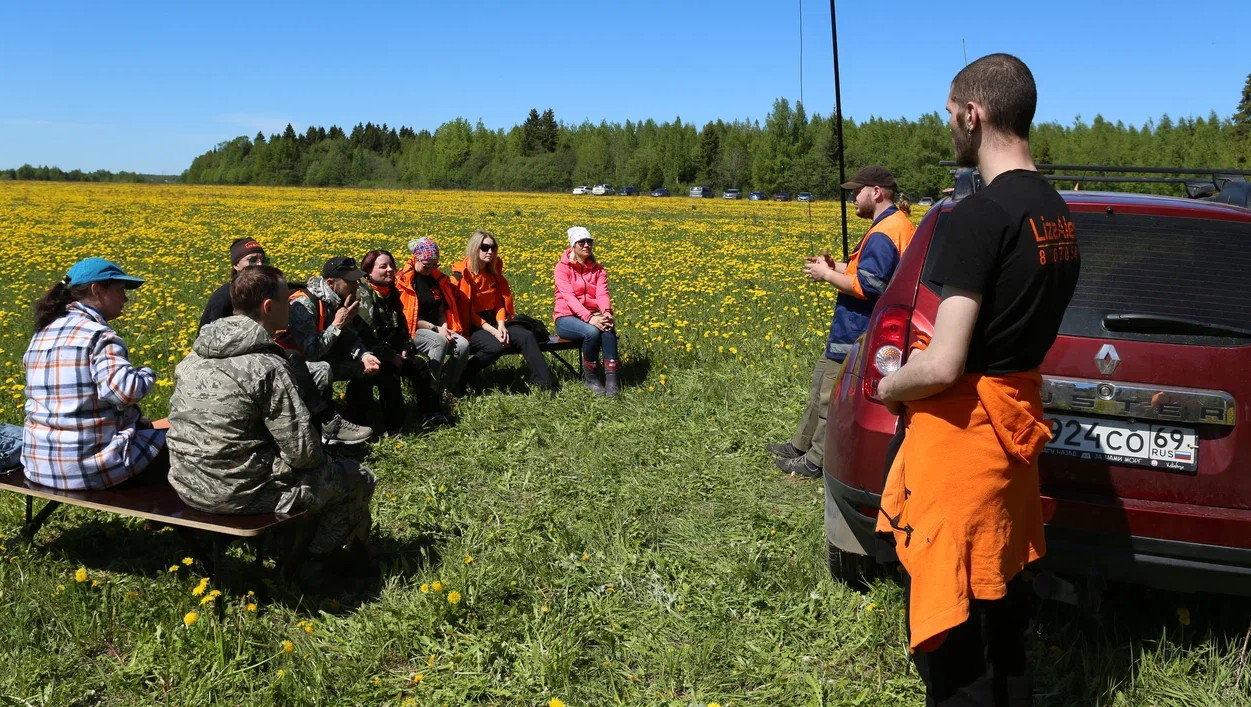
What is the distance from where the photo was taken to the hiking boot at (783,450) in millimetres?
5513

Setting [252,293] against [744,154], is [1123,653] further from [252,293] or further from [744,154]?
[744,154]

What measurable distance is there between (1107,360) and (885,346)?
0.67 m

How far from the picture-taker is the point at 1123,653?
3.24 meters

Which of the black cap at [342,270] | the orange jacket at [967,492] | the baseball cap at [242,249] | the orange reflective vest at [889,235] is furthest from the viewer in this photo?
the black cap at [342,270]

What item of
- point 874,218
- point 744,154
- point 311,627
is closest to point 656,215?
point 874,218

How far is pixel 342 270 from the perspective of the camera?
20.2 feet

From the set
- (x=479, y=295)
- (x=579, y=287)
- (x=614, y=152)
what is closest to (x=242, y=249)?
(x=479, y=295)

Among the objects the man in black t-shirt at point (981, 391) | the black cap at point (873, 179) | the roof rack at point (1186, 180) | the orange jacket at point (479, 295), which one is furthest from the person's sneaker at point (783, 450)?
the man in black t-shirt at point (981, 391)

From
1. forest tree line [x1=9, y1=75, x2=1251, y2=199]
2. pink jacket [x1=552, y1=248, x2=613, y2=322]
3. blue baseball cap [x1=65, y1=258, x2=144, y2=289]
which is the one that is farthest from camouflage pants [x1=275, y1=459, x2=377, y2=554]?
forest tree line [x1=9, y1=75, x2=1251, y2=199]

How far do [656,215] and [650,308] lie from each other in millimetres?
23622

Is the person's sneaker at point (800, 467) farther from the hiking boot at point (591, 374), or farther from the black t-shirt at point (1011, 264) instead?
the black t-shirt at point (1011, 264)

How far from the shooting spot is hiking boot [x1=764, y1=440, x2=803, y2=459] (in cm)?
551

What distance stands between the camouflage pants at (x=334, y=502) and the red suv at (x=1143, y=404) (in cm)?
208

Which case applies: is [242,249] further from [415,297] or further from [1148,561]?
[1148,561]
